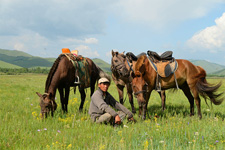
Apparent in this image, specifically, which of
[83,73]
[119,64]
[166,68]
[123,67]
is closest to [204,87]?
[166,68]

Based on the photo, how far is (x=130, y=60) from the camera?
7301 millimetres

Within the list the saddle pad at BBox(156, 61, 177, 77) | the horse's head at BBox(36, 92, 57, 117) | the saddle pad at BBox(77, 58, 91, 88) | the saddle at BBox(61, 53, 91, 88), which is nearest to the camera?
the horse's head at BBox(36, 92, 57, 117)

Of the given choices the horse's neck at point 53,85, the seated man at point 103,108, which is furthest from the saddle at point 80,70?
the seated man at point 103,108

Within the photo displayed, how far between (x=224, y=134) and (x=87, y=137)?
2916 millimetres

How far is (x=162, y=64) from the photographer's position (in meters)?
6.66

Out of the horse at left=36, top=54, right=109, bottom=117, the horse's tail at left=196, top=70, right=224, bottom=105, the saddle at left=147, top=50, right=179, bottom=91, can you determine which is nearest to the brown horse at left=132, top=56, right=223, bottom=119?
the horse's tail at left=196, top=70, right=224, bottom=105

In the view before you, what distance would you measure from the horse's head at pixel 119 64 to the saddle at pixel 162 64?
1142mm

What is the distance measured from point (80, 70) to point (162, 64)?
329 cm

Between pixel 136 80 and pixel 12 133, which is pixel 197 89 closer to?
pixel 136 80

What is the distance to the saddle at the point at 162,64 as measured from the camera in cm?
647

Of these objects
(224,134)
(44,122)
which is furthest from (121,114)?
(224,134)

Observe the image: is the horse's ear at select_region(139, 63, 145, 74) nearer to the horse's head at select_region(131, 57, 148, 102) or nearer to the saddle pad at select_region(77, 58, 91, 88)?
the horse's head at select_region(131, 57, 148, 102)

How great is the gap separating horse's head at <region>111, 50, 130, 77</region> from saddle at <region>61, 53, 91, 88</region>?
1.23m

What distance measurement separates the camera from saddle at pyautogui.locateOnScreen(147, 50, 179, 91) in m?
6.47
